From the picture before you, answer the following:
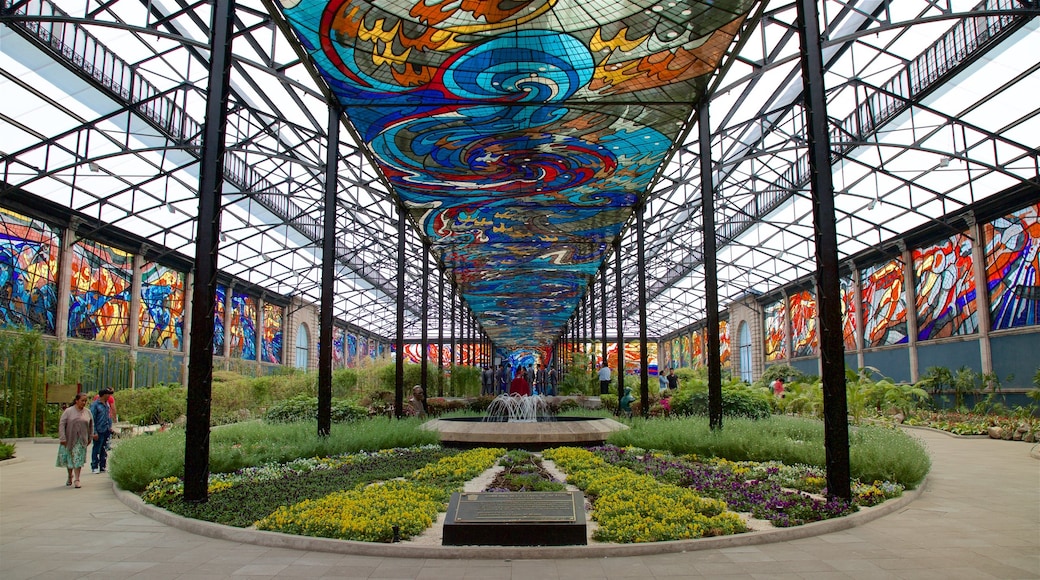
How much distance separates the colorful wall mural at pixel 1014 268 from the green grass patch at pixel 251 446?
18.5 meters

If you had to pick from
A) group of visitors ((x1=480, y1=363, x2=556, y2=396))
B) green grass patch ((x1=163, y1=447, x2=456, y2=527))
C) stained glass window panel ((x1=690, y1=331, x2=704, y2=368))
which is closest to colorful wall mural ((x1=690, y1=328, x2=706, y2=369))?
stained glass window panel ((x1=690, y1=331, x2=704, y2=368))

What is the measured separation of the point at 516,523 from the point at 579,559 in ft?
2.07

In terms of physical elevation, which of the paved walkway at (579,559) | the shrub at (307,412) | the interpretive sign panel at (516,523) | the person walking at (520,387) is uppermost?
the person walking at (520,387)

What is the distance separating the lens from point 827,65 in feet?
60.9

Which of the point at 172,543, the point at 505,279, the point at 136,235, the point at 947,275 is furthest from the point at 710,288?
the point at 136,235

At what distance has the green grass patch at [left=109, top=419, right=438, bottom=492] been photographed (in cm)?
932

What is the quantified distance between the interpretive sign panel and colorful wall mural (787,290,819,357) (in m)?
34.0

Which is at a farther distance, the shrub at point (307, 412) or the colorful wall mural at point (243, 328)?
the colorful wall mural at point (243, 328)

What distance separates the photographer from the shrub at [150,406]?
68.9 ft

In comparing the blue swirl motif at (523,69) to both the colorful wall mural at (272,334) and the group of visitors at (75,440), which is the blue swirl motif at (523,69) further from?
the colorful wall mural at (272,334)

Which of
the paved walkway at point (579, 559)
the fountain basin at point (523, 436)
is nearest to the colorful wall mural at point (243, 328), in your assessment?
the fountain basin at point (523, 436)

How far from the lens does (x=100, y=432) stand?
12320 mm

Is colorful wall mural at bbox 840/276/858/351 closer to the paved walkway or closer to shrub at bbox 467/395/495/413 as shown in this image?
shrub at bbox 467/395/495/413

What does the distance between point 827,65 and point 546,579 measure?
17.9 metres
